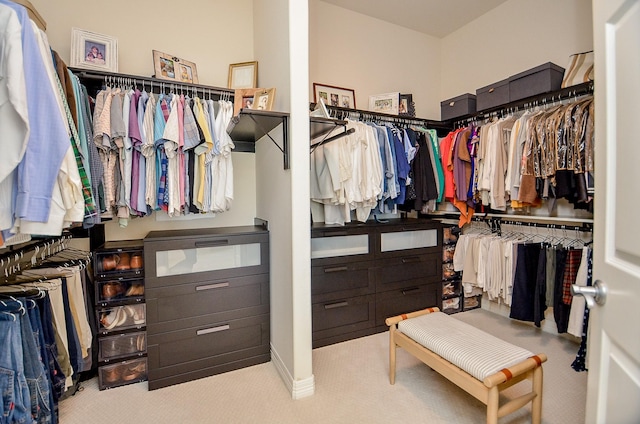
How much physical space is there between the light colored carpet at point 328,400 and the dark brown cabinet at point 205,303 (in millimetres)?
114

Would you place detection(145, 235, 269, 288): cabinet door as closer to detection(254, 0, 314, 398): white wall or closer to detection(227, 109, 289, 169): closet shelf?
detection(254, 0, 314, 398): white wall

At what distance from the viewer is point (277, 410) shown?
1.61 meters

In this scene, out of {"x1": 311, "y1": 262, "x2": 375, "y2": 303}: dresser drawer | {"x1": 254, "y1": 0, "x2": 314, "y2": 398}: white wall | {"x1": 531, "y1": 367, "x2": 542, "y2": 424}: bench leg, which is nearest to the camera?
{"x1": 531, "y1": 367, "x2": 542, "y2": 424}: bench leg

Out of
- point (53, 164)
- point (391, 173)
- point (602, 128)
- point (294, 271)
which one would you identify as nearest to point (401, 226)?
point (391, 173)

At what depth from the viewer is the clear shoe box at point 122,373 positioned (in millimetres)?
1809

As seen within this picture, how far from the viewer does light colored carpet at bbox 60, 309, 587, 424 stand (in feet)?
5.09

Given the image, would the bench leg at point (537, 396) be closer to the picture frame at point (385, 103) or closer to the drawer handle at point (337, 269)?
the drawer handle at point (337, 269)

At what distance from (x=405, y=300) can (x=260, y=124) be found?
1.96 m

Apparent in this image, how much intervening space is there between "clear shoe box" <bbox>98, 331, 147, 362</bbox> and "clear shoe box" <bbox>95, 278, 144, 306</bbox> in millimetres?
218

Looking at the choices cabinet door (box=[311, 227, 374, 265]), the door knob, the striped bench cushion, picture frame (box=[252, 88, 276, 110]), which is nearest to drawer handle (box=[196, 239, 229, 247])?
cabinet door (box=[311, 227, 374, 265])

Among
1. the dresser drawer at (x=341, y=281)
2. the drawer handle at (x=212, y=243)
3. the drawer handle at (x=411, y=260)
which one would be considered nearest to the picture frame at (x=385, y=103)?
the drawer handle at (x=411, y=260)

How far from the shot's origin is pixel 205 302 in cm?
193

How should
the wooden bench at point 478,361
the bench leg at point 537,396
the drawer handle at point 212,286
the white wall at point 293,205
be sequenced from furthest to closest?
the drawer handle at point 212,286, the white wall at point 293,205, the bench leg at point 537,396, the wooden bench at point 478,361

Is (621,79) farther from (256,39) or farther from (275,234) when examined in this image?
(256,39)
